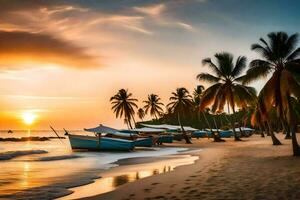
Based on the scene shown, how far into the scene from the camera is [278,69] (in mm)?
22422

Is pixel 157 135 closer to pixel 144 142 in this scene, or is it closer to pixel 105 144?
pixel 144 142

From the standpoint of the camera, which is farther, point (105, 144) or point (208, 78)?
point (208, 78)

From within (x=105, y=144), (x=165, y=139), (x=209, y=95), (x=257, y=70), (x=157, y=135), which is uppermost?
(x=209, y=95)

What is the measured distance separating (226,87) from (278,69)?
81.1ft

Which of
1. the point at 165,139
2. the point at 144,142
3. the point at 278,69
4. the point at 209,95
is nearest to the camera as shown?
the point at 278,69

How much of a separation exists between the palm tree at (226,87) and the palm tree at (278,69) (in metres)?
20.1

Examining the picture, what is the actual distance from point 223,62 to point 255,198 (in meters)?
41.3

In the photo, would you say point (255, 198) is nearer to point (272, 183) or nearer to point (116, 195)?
point (272, 183)

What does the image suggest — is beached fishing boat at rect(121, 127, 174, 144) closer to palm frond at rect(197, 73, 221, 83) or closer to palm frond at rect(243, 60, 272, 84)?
palm frond at rect(197, 73, 221, 83)

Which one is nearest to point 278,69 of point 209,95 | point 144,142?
point 209,95

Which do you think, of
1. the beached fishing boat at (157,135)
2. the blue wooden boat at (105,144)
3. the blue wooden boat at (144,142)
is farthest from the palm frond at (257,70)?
the beached fishing boat at (157,135)

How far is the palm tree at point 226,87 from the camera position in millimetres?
45250

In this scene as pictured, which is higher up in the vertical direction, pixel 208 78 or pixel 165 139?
pixel 208 78

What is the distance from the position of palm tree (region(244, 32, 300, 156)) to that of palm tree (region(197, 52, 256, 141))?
20.1 m
